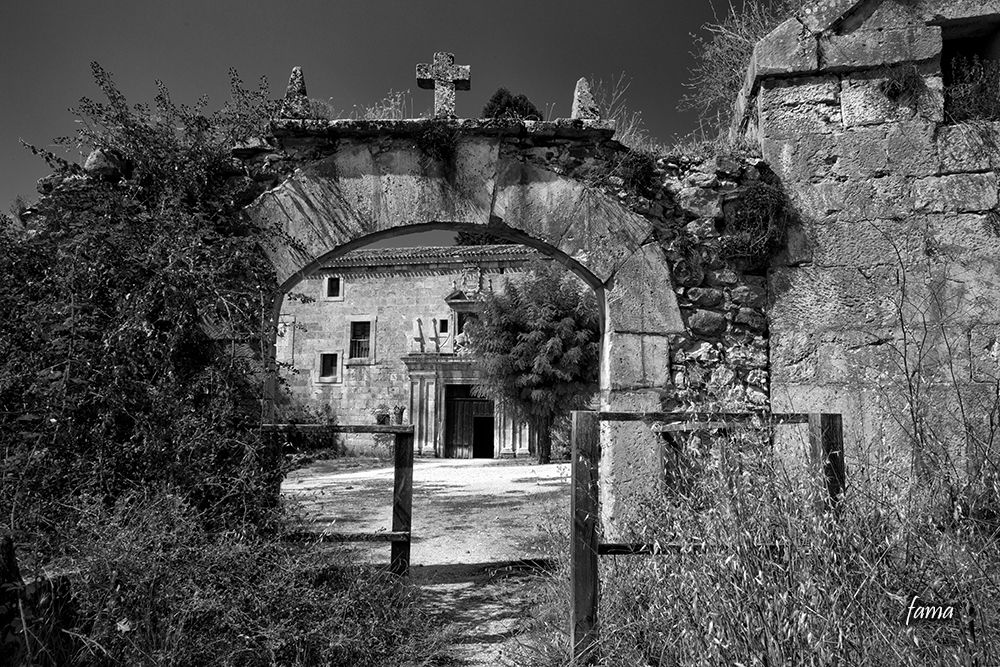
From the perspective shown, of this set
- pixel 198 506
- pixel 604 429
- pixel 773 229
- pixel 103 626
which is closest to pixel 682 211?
pixel 773 229

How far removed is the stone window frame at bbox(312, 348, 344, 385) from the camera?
22.4m

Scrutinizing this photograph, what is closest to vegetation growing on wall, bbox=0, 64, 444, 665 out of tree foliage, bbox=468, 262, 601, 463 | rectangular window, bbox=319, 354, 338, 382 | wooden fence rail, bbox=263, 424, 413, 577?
wooden fence rail, bbox=263, 424, 413, 577

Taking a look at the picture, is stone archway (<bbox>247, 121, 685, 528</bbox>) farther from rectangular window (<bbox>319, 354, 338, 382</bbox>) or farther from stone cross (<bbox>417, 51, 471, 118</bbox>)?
rectangular window (<bbox>319, 354, 338, 382</bbox>)

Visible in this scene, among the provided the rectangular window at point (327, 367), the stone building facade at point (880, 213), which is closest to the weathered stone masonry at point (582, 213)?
the stone building facade at point (880, 213)

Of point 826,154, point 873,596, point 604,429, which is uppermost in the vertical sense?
point 826,154

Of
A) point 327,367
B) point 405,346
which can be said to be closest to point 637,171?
point 405,346

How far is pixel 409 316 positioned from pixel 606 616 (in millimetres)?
19659

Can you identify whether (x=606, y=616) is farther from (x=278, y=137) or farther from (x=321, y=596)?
(x=278, y=137)

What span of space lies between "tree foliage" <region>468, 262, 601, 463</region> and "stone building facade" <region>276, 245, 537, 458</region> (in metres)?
5.78

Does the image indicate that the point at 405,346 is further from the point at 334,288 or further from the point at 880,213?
the point at 880,213

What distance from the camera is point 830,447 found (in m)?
2.54

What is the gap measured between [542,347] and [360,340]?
10.7 metres

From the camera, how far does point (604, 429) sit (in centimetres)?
407

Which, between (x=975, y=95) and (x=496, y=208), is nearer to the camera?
(x=496, y=208)
